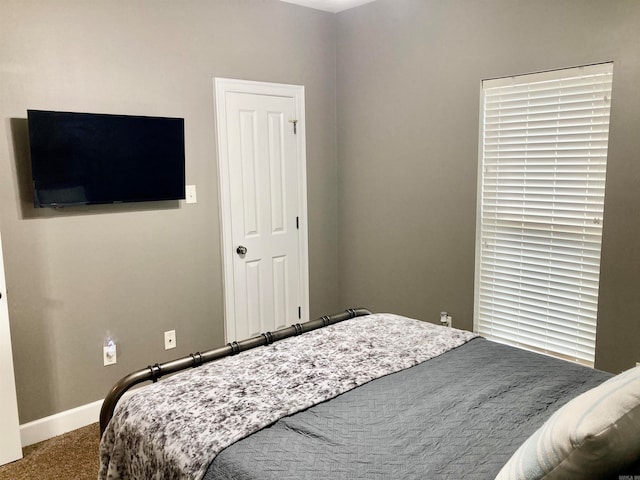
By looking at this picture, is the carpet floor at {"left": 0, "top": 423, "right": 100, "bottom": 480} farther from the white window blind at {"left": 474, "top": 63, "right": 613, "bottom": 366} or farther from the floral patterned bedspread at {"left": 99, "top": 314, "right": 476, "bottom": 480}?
the white window blind at {"left": 474, "top": 63, "right": 613, "bottom": 366}

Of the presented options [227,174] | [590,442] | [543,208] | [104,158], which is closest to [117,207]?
[104,158]

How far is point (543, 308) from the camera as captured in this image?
327 centimetres

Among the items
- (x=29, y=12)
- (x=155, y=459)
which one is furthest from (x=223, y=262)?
(x=155, y=459)

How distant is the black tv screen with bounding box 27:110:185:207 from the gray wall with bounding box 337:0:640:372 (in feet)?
5.14

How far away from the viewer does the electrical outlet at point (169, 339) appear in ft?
11.6

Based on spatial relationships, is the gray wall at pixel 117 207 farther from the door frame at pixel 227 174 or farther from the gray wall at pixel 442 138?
the gray wall at pixel 442 138

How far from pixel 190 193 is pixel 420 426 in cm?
242

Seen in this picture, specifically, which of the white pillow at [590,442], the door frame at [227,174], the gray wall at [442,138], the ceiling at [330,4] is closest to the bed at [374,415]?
the white pillow at [590,442]

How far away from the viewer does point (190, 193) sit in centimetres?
354

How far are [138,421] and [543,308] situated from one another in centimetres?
255

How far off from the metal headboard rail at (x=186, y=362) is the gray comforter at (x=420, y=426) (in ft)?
2.17

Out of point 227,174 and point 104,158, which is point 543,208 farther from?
point 104,158

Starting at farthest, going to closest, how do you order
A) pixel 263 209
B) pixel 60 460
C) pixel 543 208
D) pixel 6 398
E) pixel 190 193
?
1. pixel 263 209
2. pixel 190 193
3. pixel 543 208
4. pixel 60 460
5. pixel 6 398

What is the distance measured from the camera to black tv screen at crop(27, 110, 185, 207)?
9.18 feet
